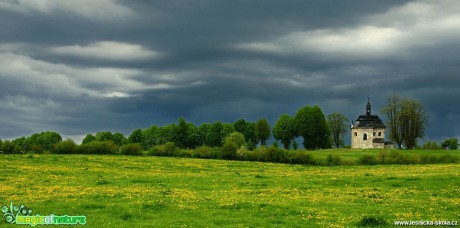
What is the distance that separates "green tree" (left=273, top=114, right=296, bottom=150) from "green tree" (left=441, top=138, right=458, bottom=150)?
168 feet

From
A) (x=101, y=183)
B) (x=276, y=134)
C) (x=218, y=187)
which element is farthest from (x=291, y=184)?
(x=276, y=134)

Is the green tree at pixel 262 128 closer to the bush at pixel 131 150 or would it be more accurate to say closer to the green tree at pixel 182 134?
the green tree at pixel 182 134

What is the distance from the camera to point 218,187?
128ft

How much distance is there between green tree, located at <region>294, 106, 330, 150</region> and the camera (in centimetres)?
16000

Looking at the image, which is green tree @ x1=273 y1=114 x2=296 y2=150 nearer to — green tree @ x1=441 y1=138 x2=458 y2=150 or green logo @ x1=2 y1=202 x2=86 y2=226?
green tree @ x1=441 y1=138 x2=458 y2=150

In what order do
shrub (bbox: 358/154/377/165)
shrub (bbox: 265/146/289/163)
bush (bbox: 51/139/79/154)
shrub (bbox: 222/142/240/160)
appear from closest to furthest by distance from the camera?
shrub (bbox: 358/154/377/165)
shrub (bbox: 265/146/289/163)
shrub (bbox: 222/142/240/160)
bush (bbox: 51/139/79/154)

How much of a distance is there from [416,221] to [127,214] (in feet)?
46.6

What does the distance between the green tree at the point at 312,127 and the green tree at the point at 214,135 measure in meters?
38.4

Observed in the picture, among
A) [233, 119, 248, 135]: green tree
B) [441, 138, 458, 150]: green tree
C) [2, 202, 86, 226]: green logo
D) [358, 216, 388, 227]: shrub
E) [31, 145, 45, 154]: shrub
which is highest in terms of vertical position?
[233, 119, 248, 135]: green tree

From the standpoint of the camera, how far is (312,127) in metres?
159

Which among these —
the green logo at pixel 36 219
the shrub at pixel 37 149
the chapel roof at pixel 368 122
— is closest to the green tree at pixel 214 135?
the chapel roof at pixel 368 122

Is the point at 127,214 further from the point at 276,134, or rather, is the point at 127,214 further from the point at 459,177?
the point at 276,134

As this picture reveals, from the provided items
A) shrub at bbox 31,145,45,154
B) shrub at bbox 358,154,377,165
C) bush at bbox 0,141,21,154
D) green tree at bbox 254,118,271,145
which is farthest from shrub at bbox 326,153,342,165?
green tree at bbox 254,118,271,145

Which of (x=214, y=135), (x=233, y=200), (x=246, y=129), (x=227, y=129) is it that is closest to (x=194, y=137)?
(x=214, y=135)
